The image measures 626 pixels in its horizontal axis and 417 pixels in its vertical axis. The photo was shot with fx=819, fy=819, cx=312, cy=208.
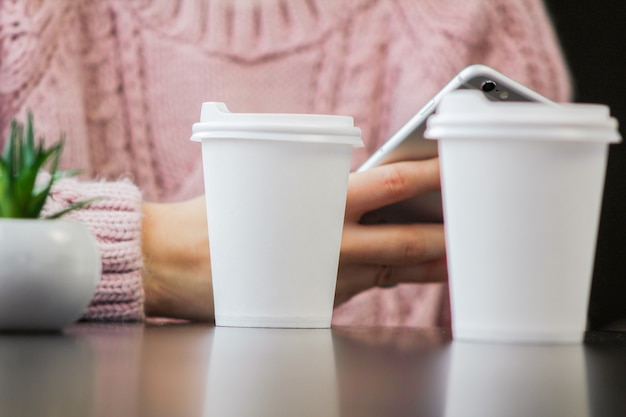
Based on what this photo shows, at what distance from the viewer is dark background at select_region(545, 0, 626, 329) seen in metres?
1.15

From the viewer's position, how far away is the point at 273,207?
1.51ft

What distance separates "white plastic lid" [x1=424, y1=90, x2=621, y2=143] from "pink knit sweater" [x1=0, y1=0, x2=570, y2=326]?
0.82 meters

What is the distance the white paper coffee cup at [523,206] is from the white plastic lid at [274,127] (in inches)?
3.7

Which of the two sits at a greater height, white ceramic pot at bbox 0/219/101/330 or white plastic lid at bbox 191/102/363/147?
white plastic lid at bbox 191/102/363/147

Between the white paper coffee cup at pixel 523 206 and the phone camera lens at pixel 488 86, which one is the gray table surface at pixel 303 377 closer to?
the white paper coffee cup at pixel 523 206

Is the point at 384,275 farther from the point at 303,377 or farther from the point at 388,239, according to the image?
the point at 303,377

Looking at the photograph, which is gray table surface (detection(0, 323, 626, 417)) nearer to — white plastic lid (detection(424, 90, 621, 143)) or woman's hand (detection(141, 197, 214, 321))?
white plastic lid (detection(424, 90, 621, 143))

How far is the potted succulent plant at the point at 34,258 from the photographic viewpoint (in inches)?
17.5

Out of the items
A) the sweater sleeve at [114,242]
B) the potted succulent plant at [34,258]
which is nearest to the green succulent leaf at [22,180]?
the potted succulent plant at [34,258]

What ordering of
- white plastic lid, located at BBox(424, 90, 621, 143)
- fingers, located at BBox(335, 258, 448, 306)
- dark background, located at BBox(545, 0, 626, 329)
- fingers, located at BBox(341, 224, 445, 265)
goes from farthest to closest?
1. dark background, located at BBox(545, 0, 626, 329)
2. fingers, located at BBox(335, 258, 448, 306)
3. fingers, located at BBox(341, 224, 445, 265)
4. white plastic lid, located at BBox(424, 90, 621, 143)

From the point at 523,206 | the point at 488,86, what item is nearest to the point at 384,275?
the point at 488,86

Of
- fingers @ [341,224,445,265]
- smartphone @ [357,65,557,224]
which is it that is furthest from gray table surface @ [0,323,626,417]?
fingers @ [341,224,445,265]

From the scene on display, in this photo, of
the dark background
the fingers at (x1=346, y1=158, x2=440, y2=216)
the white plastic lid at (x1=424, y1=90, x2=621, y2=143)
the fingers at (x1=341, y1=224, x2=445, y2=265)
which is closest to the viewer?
the white plastic lid at (x1=424, y1=90, x2=621, y2=143)

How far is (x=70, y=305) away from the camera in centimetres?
46
